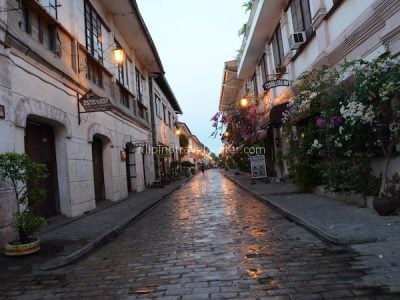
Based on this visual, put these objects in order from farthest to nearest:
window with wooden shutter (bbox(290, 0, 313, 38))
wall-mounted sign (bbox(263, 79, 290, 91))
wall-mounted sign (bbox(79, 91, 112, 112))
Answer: wall-mounted sign (bbox(263, 79, 290, 91)) → window with wooden shutter (bbox(290, 0, 313, 38)) → wall-mounted sign (bbox(79, 91, 112, 112))

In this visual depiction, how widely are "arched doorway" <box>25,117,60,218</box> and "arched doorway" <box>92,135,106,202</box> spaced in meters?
4.08

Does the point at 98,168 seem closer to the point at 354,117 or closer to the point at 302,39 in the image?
the point at 302,39

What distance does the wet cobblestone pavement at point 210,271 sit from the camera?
4.79 m

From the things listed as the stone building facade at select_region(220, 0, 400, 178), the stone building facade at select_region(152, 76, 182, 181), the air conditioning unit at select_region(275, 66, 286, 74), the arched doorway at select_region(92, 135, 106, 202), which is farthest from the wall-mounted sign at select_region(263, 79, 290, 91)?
the stone building facade at select_region(152, 76, 182, 181)

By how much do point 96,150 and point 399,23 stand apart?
11.8 m

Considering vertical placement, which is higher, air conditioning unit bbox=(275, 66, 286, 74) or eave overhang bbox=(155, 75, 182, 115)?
eave overhang bbox=(155, 75, 182, 115)

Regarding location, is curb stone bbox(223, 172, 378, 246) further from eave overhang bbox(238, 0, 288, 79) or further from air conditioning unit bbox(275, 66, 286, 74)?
eave overhang bbox(238, 0, 288, 79)

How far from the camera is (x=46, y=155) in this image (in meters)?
11.6

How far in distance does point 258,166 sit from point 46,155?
1328cm

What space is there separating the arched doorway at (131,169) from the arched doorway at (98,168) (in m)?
4.75

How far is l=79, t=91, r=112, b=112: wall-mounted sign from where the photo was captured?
12.8m

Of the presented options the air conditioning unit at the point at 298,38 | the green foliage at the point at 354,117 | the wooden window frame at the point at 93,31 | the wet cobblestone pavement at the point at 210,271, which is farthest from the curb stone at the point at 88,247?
the air conditioning unit at the point at 298,38

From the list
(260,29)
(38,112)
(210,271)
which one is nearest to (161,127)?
(260,29)

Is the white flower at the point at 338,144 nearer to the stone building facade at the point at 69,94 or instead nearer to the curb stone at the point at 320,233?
the curb stone at the point at 320,233
